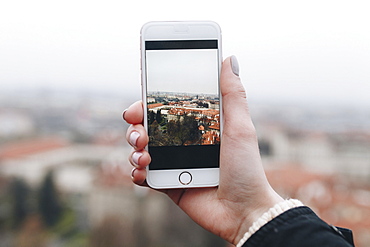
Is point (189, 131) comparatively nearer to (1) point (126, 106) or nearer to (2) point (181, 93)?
(2) point (181, 93)

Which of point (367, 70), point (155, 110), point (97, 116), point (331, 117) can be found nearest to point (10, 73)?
point (97, 116)

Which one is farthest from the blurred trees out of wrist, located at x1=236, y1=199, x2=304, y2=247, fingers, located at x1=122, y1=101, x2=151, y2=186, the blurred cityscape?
wrist, located at x1=236, y1=199, x2=304, y2=247

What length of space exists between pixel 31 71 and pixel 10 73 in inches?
2.4

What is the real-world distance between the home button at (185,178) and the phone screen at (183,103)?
13mm

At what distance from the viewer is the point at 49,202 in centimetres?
103

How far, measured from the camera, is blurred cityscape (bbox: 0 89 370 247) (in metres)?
1.01

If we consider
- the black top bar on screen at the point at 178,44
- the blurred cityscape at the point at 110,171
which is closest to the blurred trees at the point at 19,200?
the blurred cityscape at the point at 110,171

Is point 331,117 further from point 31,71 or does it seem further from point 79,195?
point 31,71

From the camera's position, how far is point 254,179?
1.97ft

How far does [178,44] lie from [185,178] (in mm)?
252

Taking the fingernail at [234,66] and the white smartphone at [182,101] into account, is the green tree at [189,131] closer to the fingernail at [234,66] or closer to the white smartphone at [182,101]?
the white smartphone at [182,101]

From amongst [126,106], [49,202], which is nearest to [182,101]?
[126,106]

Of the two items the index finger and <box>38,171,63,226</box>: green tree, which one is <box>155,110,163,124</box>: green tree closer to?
the index finger

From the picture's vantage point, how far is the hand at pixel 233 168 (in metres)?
0.60
